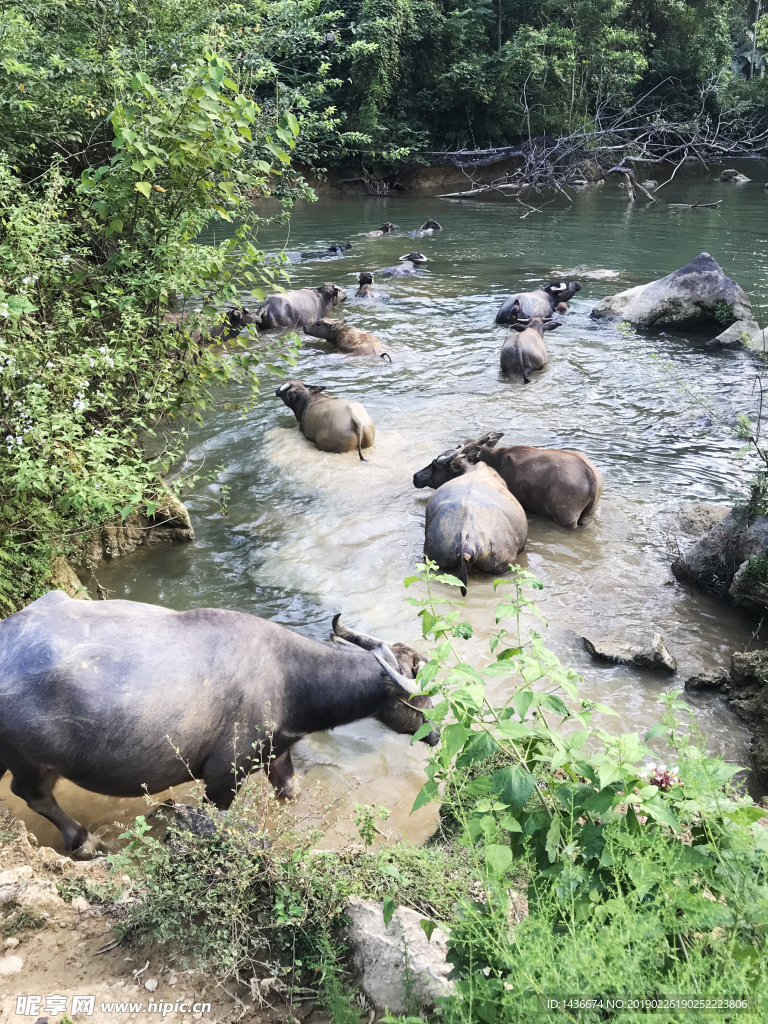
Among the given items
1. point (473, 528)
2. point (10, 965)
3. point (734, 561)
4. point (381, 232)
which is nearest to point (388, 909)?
point (10, 965)

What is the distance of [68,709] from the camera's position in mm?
3307

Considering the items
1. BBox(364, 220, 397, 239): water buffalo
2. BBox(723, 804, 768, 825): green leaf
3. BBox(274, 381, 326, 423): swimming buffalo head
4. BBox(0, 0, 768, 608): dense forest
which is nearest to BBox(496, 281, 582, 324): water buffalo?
BBox(0, 0, 768, 608): dense forest

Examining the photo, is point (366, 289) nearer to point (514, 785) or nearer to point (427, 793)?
point (427, 793)

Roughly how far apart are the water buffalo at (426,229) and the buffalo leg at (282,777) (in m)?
19.4

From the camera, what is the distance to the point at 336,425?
8367mm

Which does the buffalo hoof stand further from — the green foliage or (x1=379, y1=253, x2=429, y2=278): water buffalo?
(x1=379, y1=253, x2=429, y2=278): water buffalo

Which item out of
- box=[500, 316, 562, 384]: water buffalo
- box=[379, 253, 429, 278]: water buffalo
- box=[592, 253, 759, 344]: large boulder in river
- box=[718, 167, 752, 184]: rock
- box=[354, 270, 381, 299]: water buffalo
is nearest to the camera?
box=[500, 316, 562, 384]: water buffalo

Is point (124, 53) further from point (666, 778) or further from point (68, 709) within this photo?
point (666, 778)

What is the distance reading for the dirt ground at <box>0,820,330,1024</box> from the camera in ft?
7.67

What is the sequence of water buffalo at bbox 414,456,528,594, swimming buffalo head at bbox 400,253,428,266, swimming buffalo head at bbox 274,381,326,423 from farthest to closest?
1. swimming buffalo head at bbox 400,253,428,266
2. swimming buffalo head at bbox 274,381,326,423
3. water buffalo at bbox 414,456,528,594

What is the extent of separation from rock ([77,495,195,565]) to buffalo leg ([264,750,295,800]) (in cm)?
293

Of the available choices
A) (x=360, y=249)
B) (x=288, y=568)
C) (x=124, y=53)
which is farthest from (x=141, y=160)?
(x=360, y=249)

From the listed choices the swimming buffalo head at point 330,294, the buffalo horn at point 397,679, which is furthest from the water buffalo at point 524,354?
the buffalo horn at point 397,679

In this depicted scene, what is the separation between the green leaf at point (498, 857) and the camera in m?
1.94
